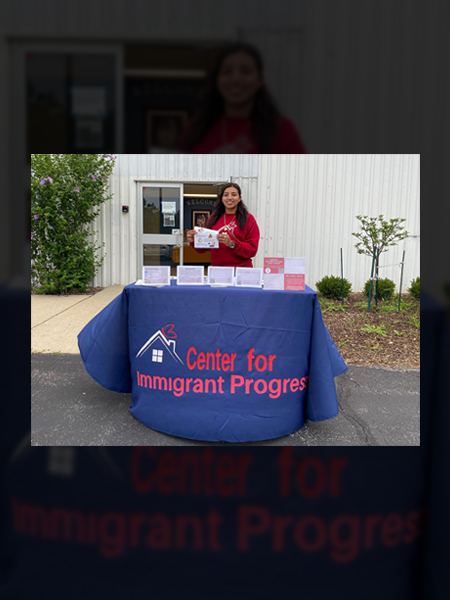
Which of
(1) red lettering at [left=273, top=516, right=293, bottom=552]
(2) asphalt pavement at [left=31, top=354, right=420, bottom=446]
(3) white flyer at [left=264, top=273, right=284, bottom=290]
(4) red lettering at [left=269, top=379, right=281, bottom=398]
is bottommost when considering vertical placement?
(2) asphalt pavement at [left=31, top=354, right=420, bottom=446]

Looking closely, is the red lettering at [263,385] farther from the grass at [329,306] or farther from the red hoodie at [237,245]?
the grass at [329,306]

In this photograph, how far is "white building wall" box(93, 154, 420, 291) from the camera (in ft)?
25.1

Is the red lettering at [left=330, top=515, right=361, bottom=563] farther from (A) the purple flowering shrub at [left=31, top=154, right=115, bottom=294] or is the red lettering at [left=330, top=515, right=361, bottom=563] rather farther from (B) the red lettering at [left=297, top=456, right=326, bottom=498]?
(A) the purple flowering shrub at [left=31, top=154, right=115, bottom=294]

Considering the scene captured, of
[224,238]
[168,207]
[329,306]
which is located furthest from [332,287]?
[224,238]

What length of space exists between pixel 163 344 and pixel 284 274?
2.84 ft

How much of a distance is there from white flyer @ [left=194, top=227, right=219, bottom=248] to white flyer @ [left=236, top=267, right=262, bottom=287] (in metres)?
0.49

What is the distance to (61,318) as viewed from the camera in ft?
18.6

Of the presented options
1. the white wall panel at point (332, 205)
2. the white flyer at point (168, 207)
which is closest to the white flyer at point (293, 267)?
the white wall panel at point (332, 205)
